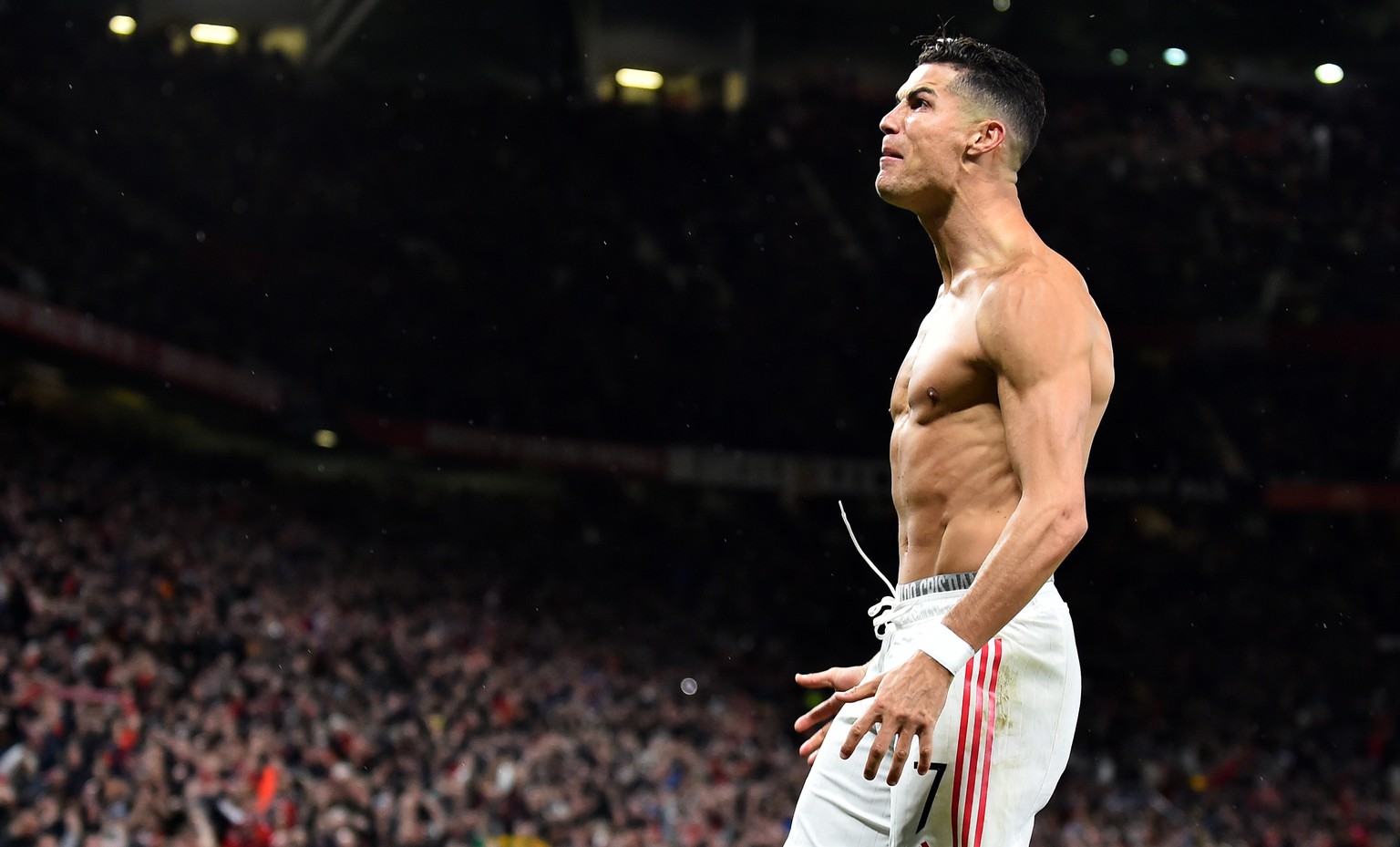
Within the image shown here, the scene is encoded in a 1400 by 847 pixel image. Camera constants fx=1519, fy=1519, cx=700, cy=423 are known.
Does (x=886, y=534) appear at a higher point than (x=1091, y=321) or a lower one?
higher

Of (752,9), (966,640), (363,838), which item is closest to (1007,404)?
(966,640)

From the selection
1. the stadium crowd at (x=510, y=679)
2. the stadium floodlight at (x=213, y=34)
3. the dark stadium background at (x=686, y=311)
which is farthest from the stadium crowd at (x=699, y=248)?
the stadium crowd at (x=510, y=679)

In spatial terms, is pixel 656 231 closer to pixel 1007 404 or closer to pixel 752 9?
pixel 752 9

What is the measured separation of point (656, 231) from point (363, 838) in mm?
11370

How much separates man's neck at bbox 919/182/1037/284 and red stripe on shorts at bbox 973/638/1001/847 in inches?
31.3

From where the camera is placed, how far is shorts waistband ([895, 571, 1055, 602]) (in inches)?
113

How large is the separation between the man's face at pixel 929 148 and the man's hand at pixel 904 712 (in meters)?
1.00

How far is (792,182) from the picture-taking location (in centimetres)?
2094

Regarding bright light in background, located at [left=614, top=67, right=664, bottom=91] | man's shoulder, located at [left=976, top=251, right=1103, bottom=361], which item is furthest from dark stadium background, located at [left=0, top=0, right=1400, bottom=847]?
man's shoulder, located at [left=976, top=251, right=1103, bottom=361]

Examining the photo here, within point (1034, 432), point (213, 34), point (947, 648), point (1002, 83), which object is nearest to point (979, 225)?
point (1002, 83)

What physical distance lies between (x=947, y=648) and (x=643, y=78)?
1991 centimetres

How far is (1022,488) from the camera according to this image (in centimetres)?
273

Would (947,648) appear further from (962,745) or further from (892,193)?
(892,193)

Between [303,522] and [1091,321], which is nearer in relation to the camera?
[1091,321]
